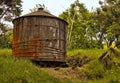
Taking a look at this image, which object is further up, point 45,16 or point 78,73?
point 45,16

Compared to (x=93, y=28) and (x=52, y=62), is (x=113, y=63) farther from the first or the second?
(x=93, y=28)

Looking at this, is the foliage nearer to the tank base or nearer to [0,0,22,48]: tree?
[0,0,22,48]: tree

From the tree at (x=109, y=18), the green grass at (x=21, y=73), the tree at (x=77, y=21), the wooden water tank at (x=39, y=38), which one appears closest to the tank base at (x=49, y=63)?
the wooden water tank at (x=39, y=38)

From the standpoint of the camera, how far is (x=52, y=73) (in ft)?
48.2

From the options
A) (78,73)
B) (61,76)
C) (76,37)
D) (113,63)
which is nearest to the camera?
(61,76)

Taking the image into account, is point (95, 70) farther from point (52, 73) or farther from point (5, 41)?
point (5, 41)

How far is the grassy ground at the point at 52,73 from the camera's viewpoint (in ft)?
42.2

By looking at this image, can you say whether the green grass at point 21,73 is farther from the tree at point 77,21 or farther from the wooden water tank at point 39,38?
the tree at point 77,21

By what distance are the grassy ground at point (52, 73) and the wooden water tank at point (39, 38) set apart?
2090 millimetres

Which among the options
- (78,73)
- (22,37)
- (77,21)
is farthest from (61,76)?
(77,21)

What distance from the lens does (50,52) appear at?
1775 centimetres

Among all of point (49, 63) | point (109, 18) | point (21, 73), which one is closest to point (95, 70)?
point (49, 63)

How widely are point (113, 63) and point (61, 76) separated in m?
3.83

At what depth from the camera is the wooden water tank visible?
57.7 feet
